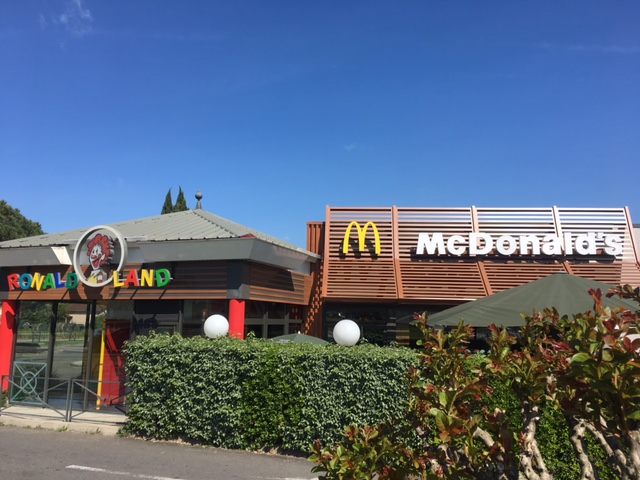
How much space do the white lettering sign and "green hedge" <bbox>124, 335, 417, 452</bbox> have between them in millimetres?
7636

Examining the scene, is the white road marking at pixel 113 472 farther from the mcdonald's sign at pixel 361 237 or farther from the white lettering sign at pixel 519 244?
the white lettering sign at pixel 519 244

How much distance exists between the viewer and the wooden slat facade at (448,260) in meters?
13.9

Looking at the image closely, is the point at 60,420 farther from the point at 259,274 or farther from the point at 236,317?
the point at 259,274

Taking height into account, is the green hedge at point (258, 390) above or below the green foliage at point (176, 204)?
below

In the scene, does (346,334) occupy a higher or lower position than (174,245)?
lower

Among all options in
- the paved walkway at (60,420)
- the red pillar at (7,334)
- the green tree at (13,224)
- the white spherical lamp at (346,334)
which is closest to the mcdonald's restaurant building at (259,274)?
the red pillar at (7,334)

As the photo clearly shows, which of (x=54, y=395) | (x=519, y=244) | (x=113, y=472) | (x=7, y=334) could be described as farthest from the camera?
(x=519, y=244)

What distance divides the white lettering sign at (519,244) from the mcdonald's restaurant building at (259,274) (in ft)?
0.11

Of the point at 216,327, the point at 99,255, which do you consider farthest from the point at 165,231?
the point at 216,327

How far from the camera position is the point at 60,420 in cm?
971

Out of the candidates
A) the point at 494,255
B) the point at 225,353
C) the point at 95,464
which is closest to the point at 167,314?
the point at 225,353

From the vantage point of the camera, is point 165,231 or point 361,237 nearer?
point 165,231

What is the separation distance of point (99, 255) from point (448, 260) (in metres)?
9.61

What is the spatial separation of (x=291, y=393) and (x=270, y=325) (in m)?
5.34
